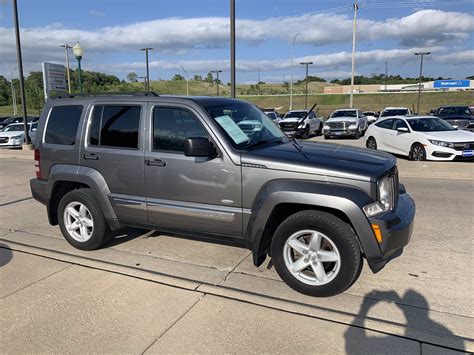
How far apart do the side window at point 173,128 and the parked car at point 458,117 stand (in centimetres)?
1824

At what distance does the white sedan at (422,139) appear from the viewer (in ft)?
37.8

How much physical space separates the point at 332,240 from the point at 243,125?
63.2 inches

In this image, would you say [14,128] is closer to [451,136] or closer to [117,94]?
[117,94]

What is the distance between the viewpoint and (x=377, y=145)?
14484 mm

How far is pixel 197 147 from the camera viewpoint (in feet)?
12.6

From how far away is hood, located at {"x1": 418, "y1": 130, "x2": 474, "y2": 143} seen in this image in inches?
456

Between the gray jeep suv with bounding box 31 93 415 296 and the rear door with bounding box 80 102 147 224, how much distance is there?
0.01 metres

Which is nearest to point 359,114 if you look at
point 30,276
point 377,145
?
point 377,145

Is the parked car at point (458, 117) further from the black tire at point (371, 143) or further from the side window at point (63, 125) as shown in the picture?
the side window at point (63, 125)

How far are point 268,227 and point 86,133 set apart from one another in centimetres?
251

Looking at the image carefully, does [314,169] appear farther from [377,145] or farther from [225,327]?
[377,145]

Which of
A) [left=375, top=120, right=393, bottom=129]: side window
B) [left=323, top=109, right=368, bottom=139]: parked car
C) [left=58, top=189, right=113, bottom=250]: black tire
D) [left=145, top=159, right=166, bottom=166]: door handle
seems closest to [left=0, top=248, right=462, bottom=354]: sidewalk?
[left=58, top=189, right=113, bottom=250]: black tire

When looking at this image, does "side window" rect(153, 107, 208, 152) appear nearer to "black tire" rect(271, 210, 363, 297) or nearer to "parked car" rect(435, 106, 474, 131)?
"black tire" rect(271, 210, 363, 297)

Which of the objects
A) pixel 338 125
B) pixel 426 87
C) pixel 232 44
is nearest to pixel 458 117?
pixel 338 125
